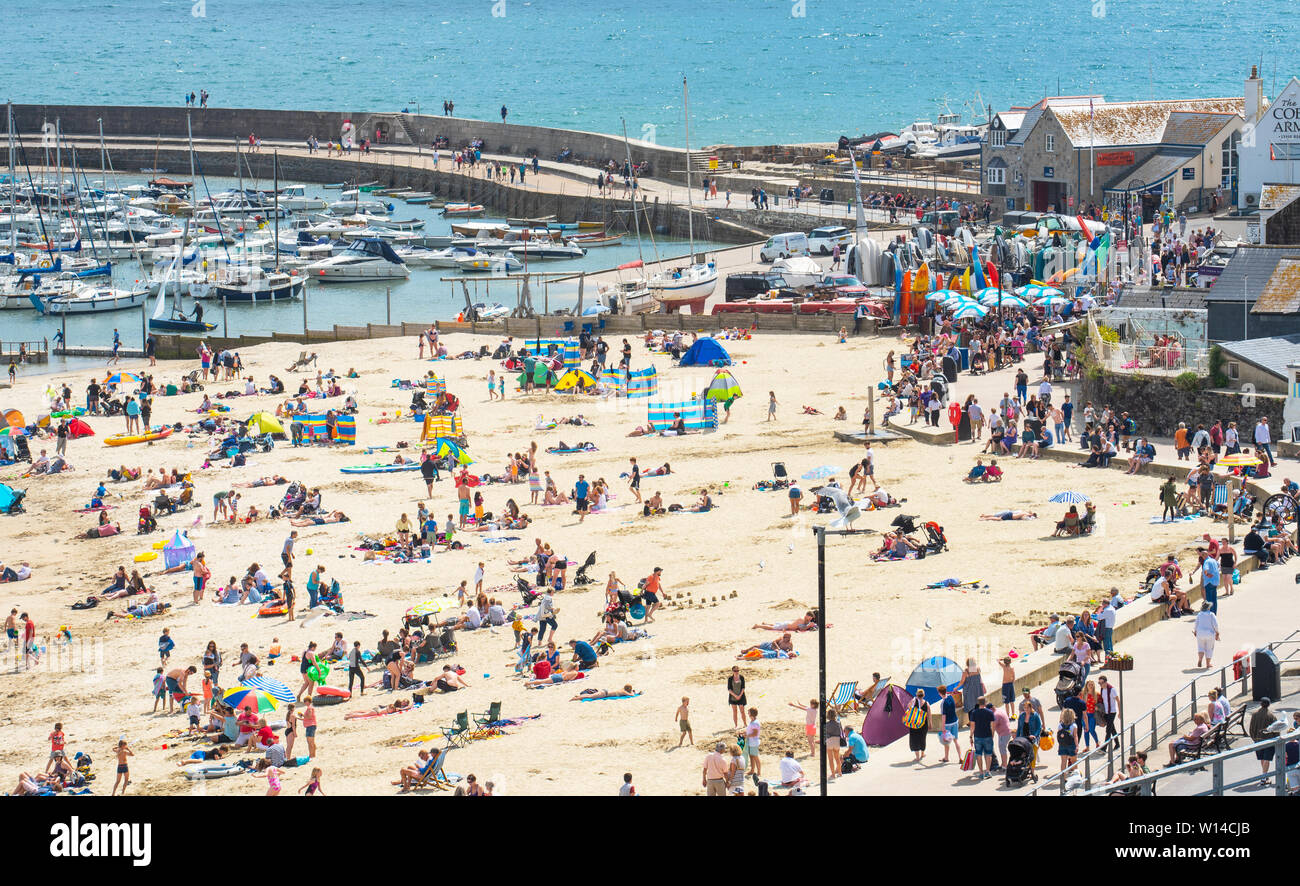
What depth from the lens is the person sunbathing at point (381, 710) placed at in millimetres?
21188

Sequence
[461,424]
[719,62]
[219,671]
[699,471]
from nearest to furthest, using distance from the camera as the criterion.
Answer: [219,671], [699,471], [461,424], [719,62]

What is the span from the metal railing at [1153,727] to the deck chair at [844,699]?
3.23 meters

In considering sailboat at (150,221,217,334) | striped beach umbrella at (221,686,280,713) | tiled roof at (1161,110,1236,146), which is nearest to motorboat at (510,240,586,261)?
sailboat at (150,221,217,334)

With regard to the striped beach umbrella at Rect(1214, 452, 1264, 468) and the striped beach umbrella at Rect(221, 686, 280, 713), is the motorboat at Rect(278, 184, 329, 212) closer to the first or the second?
the striped beach umbrella at Rect(1214, 452, 1264, 468)

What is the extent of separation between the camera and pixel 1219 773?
12.7 m

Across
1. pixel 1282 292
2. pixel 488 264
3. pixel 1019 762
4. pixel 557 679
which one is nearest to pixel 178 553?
pixel 557 679

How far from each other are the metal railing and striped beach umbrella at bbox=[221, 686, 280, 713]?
998cm

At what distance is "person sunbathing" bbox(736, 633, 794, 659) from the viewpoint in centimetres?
2139

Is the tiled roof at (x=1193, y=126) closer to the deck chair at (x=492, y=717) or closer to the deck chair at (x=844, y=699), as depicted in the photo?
the deck chair at (x=844, y=699)

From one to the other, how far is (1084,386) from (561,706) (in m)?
17.0

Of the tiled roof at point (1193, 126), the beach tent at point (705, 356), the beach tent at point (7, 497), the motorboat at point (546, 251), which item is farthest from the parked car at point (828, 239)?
the beach tent at point (7, 497)

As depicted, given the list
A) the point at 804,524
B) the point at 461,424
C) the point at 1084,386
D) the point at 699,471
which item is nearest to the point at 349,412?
the point at 461,424
